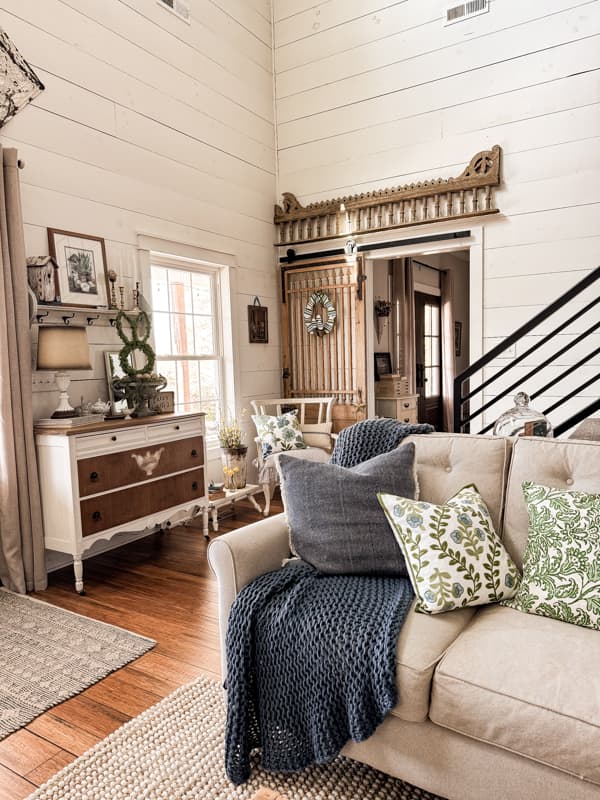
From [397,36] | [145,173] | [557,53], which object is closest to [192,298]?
[145,173]

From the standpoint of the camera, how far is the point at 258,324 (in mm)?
5258

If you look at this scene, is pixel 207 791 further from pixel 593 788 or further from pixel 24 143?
pixel 24 143

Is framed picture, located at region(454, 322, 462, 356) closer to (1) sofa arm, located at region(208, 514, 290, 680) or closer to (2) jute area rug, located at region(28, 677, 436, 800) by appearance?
(1) sofa arm, located at region(208, 514, 290, 680)

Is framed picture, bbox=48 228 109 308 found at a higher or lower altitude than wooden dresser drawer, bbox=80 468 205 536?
higher

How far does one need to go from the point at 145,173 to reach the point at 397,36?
260cm

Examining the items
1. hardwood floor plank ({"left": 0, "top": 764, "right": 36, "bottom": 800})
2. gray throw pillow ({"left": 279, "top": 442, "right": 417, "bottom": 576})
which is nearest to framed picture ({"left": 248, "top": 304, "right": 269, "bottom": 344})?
gray throw pillow ({"left": 279, "top": 442, "right": 417, "bottom": 576})

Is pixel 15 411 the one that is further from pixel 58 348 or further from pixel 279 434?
pixel 279 434

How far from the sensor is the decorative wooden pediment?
4422 mm

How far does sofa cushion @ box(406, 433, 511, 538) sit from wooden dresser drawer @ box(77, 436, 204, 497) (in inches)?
71.7

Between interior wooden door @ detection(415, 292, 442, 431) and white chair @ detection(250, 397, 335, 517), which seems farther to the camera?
interior wooden door @ detection(415, 292, 442, 431)

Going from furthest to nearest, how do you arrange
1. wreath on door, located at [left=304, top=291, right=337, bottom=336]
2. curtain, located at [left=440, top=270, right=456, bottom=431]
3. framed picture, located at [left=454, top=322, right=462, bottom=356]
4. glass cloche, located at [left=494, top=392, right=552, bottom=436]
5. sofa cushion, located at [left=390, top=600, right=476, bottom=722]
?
framed picture, located at [left=454, top=322, right=462, bottom=356] < curtain, located at [left=440, top=270, right=456, bottom=431] < wreath on door, located at [left=304, top=291, right=337, bottom=336] < glass cloche, located at [left=494, top=392, right=552, bottom=436] < sofa cushion, located at [left=390, top=600, right=476, bottom=722]

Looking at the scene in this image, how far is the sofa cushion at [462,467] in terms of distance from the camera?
199 centimetres

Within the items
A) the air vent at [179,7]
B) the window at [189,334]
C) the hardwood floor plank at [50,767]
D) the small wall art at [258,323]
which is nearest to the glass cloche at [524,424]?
the hardwood floor plank at [50,767]

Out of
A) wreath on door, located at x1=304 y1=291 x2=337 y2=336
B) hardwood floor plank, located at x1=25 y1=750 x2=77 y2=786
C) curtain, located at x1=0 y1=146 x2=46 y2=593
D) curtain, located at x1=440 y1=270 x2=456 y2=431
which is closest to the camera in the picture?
hardwood floor plank, located at x1=25 y1=750 x2=77 y2=786
